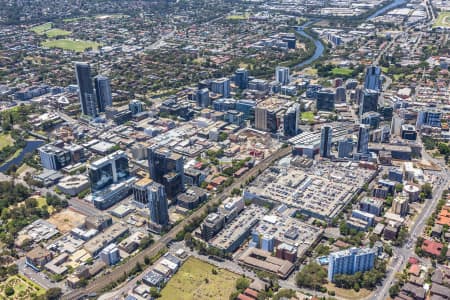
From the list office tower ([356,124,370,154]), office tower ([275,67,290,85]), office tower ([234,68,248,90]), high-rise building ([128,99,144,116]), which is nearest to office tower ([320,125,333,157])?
office tower ([356,124,370,154])

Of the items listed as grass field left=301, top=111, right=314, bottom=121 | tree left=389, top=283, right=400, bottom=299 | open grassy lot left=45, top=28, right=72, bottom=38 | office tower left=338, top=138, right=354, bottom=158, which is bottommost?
tree left=389, top=283, right=400, bottom=299

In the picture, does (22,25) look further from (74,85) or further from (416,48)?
(416,48)

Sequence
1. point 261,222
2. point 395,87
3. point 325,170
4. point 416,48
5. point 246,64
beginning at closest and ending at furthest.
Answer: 1. point 261,222
2. point 325,170
3. point 395,87
4. point 246,64
5. point 416,48

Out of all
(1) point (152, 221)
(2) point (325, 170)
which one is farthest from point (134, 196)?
(2) point (325, 170)

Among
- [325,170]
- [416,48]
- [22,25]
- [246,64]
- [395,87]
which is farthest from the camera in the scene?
[22,25]

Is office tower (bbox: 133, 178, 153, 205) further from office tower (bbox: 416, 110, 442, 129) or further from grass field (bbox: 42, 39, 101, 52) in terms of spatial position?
grass field (bbox: 42, 39, 101, 52)

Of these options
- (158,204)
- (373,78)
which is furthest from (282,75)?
(158,204)
